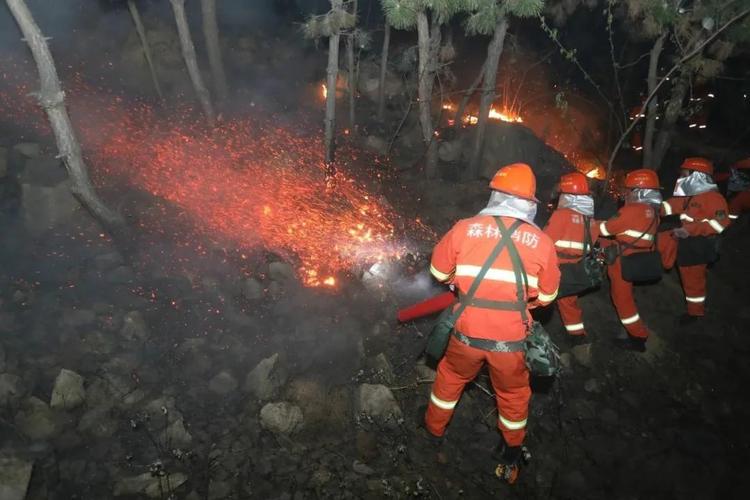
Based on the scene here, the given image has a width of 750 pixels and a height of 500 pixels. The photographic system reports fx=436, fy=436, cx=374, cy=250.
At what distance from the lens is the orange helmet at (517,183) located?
12.7ft

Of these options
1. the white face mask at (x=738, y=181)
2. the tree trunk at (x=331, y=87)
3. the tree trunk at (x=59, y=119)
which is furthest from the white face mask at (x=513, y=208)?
the white face mask at (x=738, y=181)

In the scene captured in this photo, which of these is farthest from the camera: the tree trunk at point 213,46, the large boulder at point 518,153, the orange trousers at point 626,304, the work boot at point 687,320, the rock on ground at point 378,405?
the large boulder at point 518,153

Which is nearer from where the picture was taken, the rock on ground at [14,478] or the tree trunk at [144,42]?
the rock on ground at [14,478]

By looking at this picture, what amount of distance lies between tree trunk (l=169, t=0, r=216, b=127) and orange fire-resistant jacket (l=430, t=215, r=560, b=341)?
349 inches

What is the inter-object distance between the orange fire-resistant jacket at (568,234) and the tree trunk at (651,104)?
4.64 meters

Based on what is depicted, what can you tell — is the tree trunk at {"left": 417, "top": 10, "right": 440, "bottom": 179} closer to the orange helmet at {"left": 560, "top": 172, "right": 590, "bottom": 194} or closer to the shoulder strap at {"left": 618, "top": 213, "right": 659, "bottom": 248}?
the orange helmet at {"left": 560, "top": 172, "right": 590, "bottom": 194}

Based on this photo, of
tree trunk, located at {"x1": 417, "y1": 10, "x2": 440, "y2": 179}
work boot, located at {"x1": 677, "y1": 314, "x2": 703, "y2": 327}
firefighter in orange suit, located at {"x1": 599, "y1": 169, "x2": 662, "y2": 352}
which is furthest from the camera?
tree trunk, located at {"x1": 417, "y1": 10, "x2": 440, "y2": 179}

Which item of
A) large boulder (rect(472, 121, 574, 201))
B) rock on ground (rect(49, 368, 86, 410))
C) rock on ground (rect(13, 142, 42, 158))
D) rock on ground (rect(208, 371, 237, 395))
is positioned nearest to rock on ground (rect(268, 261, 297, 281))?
rock on ground (rect(208, 371, 237, 395))

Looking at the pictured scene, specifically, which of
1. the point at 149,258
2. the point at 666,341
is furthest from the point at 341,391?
the point at 666,341

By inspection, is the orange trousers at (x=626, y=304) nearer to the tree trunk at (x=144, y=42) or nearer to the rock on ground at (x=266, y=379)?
the rock on ground at (x=266, y=379)

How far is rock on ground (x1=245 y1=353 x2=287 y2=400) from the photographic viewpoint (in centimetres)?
501

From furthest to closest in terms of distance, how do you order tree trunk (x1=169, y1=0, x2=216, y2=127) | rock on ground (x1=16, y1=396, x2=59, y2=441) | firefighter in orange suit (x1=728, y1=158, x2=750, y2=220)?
tree trunk (x1=169, y1=0, x2=216, y2=127) → firefighter in orange suit (x1=728, y1=158, x2=750, y2=220) → rock on ground (x1=16, y1=396, x2=59, y2=441)

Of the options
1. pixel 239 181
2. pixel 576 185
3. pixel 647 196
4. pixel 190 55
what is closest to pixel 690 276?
pixel 647 196

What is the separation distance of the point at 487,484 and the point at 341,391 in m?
1.84
